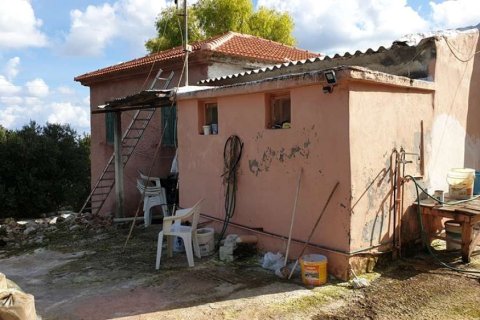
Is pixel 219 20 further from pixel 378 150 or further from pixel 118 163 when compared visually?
pixel 378 150

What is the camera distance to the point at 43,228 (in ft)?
40.1

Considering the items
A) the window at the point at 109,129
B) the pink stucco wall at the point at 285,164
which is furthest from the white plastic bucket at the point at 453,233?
the window at the point at 109,129

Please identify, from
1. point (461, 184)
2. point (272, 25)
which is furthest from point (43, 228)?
point (272, 25)

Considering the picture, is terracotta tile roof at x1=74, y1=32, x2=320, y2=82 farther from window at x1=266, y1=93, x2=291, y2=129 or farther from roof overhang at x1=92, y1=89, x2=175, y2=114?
window at x1=266, y1=93, x2=291, y2=129

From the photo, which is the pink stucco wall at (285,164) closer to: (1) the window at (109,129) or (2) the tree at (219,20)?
(1) the window at (109,129)

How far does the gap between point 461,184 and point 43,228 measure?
33.1 feet

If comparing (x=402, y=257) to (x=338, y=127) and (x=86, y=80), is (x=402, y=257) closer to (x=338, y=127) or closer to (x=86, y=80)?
(x=338, y=127)

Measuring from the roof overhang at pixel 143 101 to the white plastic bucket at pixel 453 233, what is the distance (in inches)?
222

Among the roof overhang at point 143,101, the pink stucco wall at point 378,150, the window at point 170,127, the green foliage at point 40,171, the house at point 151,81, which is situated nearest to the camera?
the pink stucco wall at point 378,150

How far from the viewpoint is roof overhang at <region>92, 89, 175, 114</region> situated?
366 inches

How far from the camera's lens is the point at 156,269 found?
723 centimetres

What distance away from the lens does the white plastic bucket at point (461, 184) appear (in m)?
7.40

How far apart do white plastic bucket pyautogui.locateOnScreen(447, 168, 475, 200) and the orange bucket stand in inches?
109

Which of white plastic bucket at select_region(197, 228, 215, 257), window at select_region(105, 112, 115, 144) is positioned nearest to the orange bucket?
white plastic bucket at select_region(197, 228, 215, 257)
